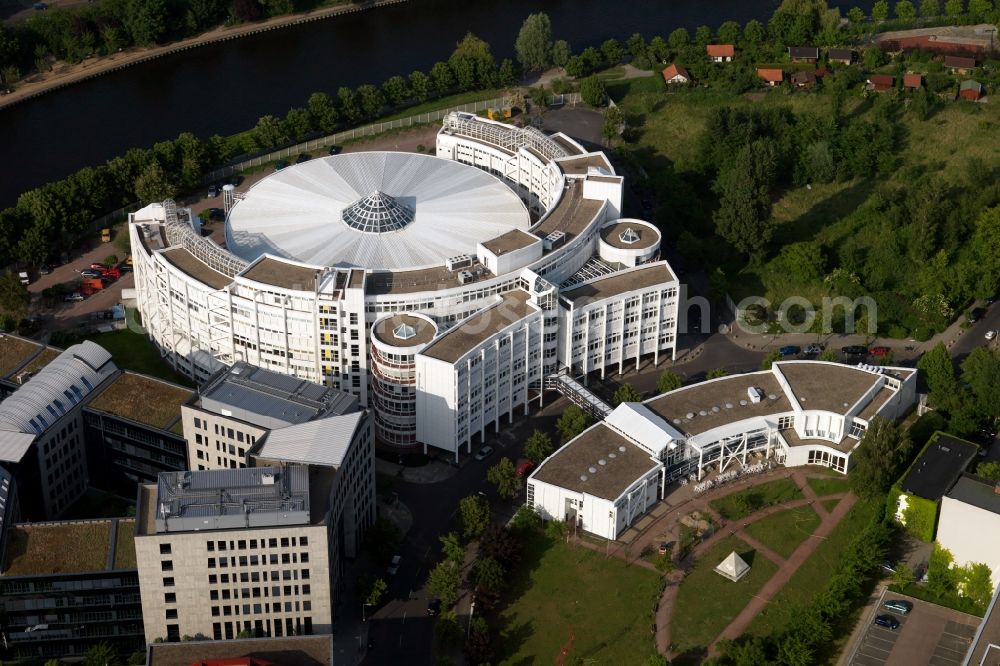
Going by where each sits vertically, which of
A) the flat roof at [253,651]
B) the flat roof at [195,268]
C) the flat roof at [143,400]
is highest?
the flat roof at [195,268]

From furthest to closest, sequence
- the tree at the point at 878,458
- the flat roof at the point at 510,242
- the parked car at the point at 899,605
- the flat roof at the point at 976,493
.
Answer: the flat roof at the point at 510,242
the tree at the point at 878,458
the flat roof at the point at 976,493
the parked car at the point at 899,605

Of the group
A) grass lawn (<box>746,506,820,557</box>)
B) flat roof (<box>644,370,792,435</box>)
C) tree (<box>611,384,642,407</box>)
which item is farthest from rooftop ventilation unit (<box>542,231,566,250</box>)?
grass lawn (<box>746,506,820,557</box>)

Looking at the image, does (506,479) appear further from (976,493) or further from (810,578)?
(976,493)

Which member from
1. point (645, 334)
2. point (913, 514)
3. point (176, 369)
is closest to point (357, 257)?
point (176, 369)

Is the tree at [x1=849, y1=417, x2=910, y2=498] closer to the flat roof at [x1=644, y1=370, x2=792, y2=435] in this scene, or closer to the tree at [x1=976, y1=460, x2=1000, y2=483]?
the tree at [x1=976, y1=460, x2=1000, y2=483]

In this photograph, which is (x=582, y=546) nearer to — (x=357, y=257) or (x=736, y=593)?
(x=736, y=593)

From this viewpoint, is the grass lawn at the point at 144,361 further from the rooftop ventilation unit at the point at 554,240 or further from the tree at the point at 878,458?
the tree at the point at 878,458

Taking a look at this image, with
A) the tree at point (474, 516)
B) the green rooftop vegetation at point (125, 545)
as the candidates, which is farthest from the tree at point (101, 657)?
the tree at point (474, 516)
